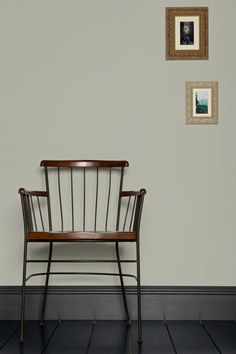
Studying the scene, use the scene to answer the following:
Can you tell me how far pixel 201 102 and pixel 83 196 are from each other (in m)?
0.86

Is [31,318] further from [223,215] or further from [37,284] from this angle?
[223,215]

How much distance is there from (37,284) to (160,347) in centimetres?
91

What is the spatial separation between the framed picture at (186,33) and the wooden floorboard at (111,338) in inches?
59.3

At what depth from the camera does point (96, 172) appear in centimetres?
283

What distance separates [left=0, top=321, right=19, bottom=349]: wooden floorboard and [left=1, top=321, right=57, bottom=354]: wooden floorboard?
0.02m

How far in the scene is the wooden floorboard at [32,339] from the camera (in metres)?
2.09

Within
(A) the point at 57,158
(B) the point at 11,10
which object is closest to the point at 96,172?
(A) the point at 57,158

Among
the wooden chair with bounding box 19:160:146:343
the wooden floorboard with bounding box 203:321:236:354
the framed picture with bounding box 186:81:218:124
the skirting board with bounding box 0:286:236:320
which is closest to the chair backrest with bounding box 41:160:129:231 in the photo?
the wooden chair with bounding box 19:160:146:343

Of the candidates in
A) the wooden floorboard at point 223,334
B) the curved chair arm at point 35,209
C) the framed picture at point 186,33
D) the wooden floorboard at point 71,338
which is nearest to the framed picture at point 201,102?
the framed picture at point 186,33

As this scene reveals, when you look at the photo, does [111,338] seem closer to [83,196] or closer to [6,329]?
[6,329]

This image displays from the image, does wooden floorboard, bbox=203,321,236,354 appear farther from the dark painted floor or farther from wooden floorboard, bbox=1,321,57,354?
wooden floorboard, bbox=1,321,57,354

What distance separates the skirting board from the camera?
2.73m

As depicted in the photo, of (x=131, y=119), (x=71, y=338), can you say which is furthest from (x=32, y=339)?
(x=131, y=119)

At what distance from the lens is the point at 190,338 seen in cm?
229
